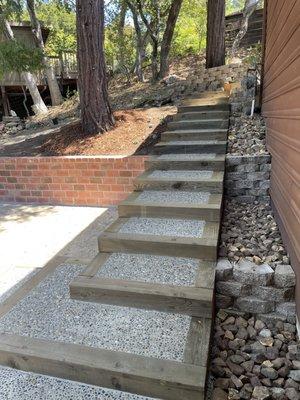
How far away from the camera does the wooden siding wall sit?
212 centimetres

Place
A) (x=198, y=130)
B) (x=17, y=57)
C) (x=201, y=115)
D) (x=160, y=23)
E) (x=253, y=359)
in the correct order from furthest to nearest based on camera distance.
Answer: (x=160, y=23), (x=17, y=57), (x=201, y=115), (x=198, y=130), (x=253, y=359)

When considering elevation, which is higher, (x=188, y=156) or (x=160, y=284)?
(x=188, y=156)

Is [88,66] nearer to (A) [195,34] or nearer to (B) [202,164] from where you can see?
(B) [202,164]

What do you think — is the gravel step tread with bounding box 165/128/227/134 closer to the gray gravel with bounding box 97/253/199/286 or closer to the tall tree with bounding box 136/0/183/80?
the gray gravel with bounding box 97/253/199/286

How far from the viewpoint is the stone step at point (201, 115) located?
4910mm

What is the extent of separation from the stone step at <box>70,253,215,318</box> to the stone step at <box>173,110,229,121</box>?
3254 millimetres

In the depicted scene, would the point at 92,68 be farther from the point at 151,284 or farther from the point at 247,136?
the point at 151,284

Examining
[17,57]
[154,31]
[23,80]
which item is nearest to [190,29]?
[154,31]

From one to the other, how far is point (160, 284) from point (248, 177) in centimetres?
210

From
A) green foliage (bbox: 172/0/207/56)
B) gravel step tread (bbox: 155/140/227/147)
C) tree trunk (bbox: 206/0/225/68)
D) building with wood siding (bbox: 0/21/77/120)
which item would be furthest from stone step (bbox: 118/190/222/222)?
green foliage (bbox: 172/0/207/56)

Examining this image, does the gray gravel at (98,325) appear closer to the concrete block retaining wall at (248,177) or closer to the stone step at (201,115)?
the concrete block retaining wall at (248,177)

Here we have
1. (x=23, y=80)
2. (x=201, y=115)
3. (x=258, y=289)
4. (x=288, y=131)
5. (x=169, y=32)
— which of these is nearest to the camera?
(x=258, y=289)

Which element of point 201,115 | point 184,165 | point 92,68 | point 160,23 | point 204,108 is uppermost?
point 160,23

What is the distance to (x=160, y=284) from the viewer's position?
6.56ft
